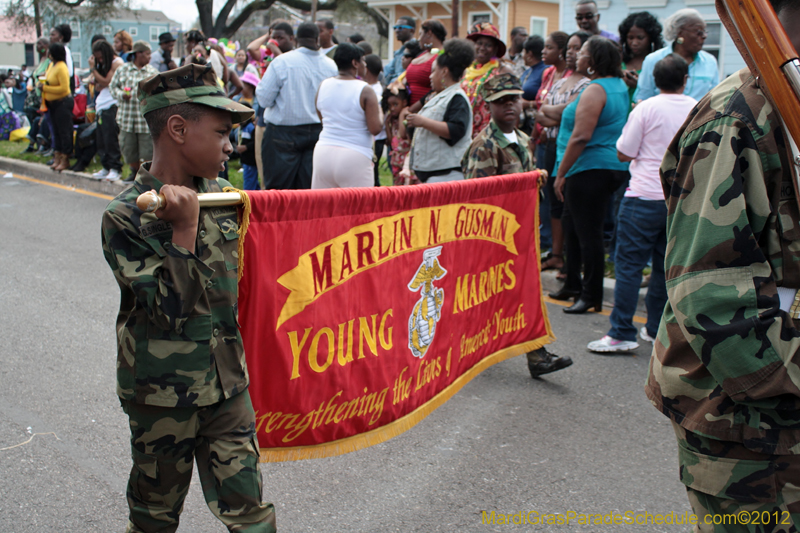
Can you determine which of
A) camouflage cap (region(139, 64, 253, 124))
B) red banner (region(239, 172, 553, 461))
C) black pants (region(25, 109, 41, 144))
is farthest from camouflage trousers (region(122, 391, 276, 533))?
black pants (region(25, 109, 41, 144))

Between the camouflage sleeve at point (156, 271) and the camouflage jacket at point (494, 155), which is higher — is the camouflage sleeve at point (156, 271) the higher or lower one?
the lower one

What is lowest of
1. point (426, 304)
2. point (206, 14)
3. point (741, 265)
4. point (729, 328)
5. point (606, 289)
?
point (606, 289)

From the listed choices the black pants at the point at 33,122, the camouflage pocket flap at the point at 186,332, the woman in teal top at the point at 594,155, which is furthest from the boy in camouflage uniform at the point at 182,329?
the black pants at the point at 33,122

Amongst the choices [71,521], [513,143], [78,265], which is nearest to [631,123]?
[513,143]

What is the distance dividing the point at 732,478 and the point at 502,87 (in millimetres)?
3408

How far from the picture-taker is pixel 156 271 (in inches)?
75.9

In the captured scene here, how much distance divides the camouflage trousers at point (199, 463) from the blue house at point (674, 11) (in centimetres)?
1388

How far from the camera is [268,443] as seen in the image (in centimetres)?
259

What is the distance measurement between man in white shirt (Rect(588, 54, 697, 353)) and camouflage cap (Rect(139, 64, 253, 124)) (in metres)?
3.42

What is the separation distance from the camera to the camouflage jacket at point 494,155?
14.9 feet

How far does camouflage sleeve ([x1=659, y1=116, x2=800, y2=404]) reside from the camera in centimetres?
142

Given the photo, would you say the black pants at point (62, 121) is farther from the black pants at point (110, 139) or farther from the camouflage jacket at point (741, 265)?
the camouflage jacket at point (741, 265)

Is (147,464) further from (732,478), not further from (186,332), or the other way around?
(732,478)

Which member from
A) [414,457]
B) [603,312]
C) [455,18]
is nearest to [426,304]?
[414,457]
